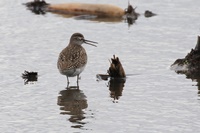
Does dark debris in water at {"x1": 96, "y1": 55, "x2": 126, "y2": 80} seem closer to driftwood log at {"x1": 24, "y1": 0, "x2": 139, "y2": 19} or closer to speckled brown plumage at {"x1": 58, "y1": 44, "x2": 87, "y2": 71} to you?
speckled brown plumage at {"x1": 58, "y1": 44, "x2": 87, "y2": 71}

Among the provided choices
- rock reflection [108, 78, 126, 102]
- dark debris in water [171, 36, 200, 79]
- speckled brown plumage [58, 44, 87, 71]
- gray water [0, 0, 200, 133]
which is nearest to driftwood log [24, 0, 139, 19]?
gray water [0, 0, 200, 133]

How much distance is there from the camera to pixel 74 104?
16.0 meters

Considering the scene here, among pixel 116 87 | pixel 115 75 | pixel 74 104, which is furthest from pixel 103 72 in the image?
pixel 74 104

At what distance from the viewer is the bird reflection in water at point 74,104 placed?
14.6 m

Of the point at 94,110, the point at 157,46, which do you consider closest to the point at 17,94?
the point at 94,110

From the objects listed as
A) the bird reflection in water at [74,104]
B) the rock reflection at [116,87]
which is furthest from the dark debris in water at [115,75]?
the bird reflection in water at [74,104]

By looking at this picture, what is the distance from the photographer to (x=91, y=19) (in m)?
26.3

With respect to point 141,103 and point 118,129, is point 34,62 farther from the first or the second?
point 118,129

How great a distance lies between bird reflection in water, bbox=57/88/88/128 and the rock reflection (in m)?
0.70

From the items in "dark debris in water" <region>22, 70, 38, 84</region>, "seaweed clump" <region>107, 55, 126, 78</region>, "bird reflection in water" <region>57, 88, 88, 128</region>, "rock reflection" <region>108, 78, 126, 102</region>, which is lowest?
"bird reflection in water" <region>57, 88, 88, 128</region>

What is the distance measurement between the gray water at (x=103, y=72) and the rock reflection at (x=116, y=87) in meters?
0.09

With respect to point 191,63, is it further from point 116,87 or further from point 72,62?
point 72,62

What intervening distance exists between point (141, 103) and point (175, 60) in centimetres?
443

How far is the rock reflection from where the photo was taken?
1680cm
